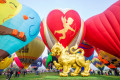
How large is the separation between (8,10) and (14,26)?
146cm

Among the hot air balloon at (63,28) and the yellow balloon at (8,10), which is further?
the hot air balloon at (63,28)

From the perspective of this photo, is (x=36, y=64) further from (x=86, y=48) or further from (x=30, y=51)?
(x=86, y=48)

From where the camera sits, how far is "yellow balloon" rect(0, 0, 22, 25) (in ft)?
30.7

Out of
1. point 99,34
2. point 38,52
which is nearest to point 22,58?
point 38,52

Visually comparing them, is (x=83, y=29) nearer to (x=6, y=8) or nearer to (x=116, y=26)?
(x=116, y=26)

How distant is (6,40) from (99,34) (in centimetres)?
812

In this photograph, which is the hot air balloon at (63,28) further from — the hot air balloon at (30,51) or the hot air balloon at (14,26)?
the hot air balloon at (30,51)

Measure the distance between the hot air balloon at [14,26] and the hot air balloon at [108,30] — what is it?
593cm

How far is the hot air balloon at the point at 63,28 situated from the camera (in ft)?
33.0

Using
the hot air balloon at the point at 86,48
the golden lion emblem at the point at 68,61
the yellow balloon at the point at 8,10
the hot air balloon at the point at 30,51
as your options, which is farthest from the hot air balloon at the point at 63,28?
the hot air balloon at the point at 30,51

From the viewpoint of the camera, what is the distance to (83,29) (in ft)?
35.9

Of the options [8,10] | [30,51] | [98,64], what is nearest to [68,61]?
[8,10]

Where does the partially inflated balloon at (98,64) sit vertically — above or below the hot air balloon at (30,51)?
below

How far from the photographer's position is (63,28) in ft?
33.0
